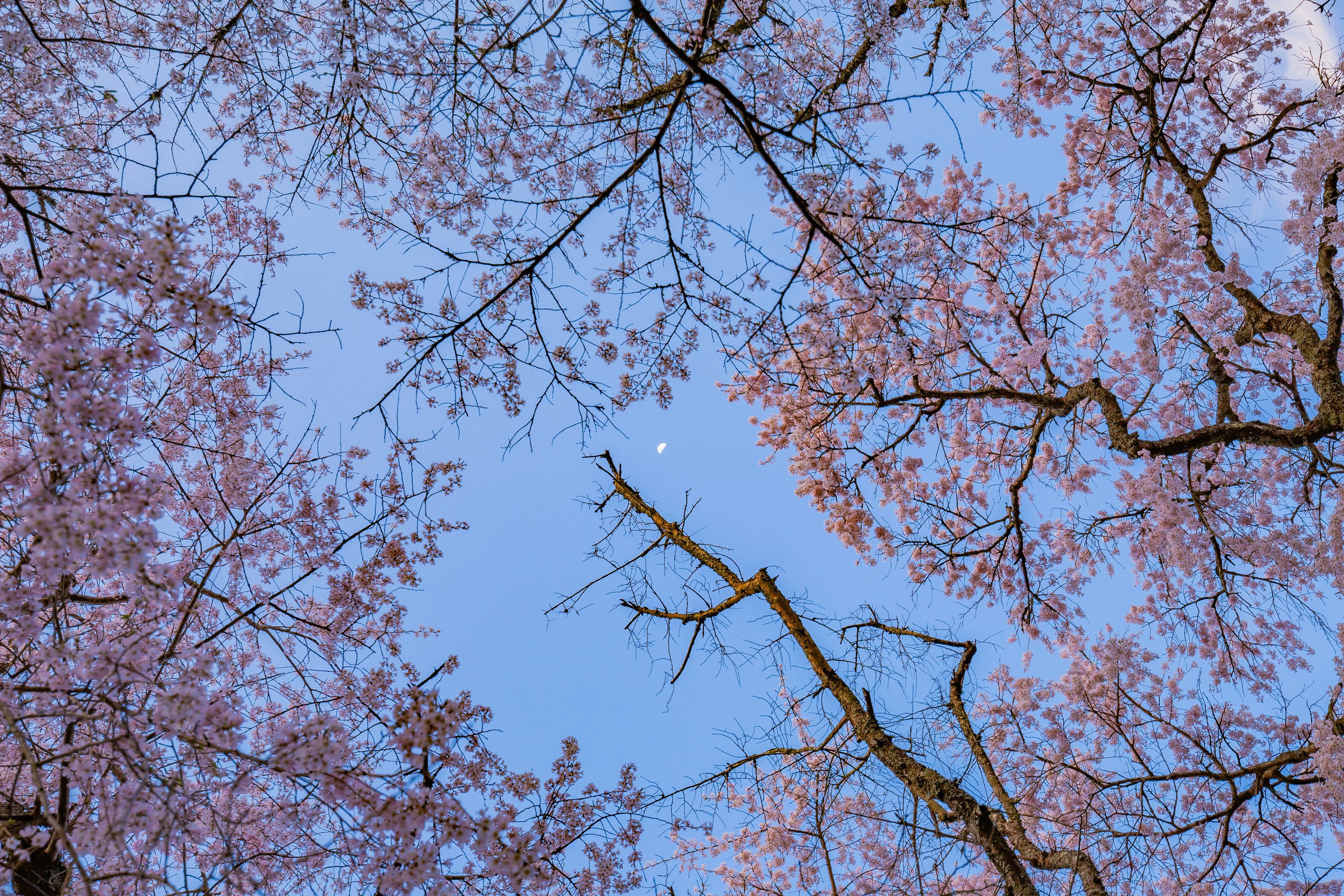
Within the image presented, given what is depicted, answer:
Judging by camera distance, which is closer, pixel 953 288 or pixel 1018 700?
pixel 953 288

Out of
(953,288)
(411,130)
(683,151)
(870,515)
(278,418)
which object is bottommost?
(278,418)

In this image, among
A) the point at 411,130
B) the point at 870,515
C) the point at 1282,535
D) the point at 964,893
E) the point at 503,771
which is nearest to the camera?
the point at 964,893

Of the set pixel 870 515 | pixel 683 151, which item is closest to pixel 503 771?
pixel 683 151

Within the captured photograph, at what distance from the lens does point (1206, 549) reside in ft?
24.8

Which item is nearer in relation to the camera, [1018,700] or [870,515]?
[1018,700]

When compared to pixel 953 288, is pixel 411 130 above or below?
below

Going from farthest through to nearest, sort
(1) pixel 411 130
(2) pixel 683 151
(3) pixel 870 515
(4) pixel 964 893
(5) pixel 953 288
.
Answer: (3) pixel 870 515 < (5) pixel 953 288 < (1) pixel 411 130 < (2) pixel 683 151 < (4) pixel 964 893

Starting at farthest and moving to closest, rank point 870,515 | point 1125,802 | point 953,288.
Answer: point 870,515, point 953,288, point 1125,802

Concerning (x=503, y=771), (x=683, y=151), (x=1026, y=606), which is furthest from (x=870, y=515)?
(x=683, y=151)

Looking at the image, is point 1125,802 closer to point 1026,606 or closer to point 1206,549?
point 1026,606

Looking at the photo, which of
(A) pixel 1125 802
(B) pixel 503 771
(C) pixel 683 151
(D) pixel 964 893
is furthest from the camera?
(A) pixel 1125 802

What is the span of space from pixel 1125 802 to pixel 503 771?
5326mm

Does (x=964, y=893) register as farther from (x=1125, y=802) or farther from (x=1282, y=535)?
(x=1282, y=535)

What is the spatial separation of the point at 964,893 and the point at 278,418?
5.65 m
